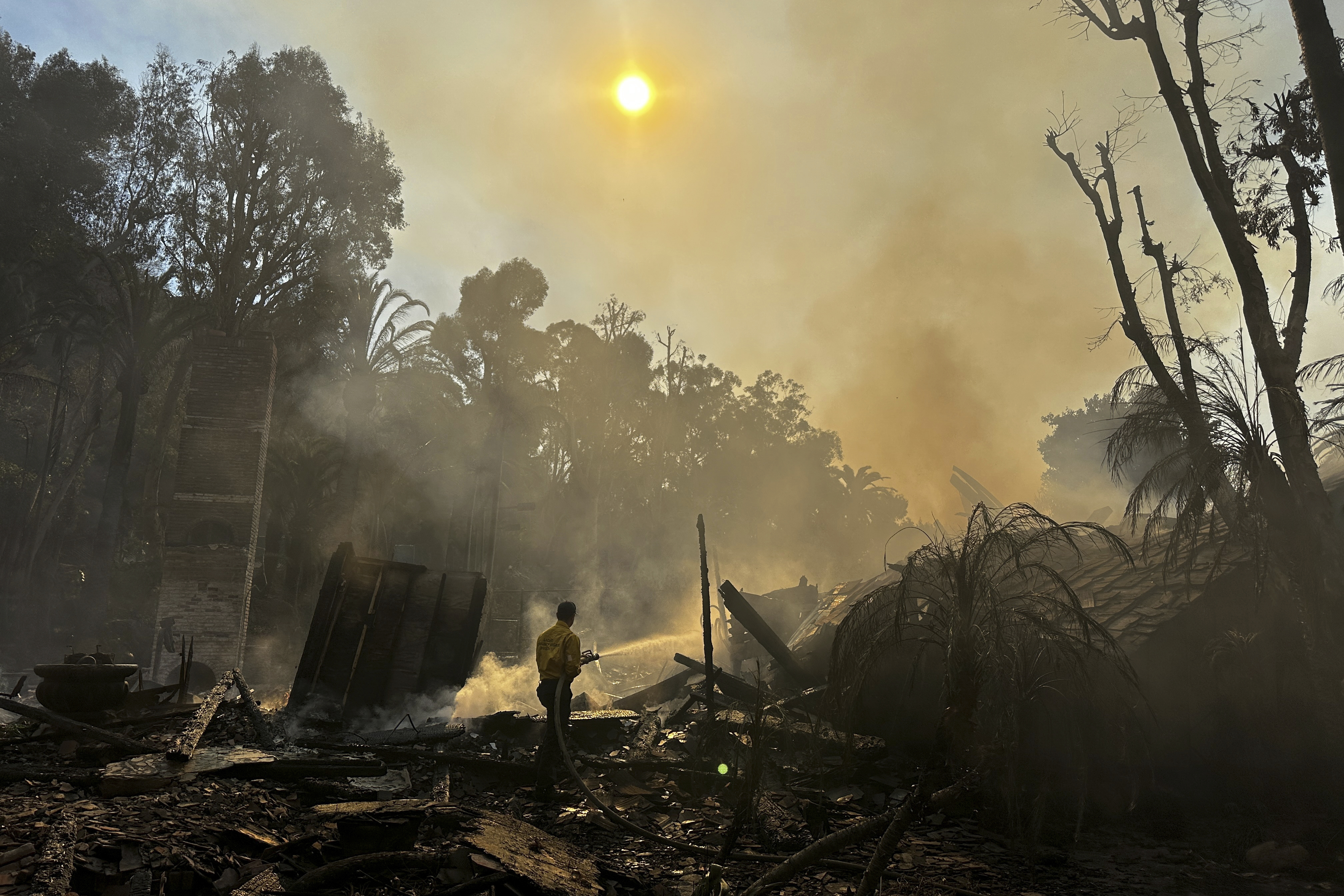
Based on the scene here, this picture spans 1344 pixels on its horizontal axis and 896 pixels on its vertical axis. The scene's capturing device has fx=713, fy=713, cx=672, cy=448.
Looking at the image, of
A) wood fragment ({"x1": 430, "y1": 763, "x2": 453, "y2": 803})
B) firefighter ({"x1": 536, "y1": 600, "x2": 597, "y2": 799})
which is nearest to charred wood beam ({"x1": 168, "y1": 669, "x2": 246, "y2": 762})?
wood fragment ({"x1": 430, "y1": 763, "x2": 453, "y2": 803})

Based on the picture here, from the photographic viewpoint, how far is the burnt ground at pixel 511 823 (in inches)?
164

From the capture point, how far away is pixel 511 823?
5.50 m

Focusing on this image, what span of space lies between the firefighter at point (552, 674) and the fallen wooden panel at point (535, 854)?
65.0 inches

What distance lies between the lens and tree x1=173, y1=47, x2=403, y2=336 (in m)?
22.7

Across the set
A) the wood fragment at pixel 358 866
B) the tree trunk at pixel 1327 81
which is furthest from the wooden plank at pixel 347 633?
the tree trunk at pixel 1327 81

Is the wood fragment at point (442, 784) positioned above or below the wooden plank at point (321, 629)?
below

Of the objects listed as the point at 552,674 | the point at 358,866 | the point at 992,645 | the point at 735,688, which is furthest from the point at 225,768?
the point at 735,688

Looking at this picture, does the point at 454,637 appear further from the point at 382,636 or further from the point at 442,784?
the point at 442,784

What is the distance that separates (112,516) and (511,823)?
69.2 ft

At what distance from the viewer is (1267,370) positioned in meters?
8.42

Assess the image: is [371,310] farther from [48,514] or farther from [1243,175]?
[1243,175]

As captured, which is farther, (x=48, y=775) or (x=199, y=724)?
(x=199, y=724)

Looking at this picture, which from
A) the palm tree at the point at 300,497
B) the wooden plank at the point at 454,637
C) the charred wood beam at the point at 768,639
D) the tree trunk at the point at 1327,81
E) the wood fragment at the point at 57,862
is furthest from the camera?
the palm tree at the point at 300,497

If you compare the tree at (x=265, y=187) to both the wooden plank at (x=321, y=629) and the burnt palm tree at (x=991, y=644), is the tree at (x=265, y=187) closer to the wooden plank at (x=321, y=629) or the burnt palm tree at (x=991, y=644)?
the wooden plank at (x=321, y=629)
